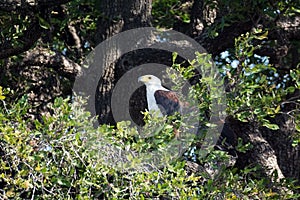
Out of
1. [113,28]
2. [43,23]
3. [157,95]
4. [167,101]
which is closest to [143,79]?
[157,95]

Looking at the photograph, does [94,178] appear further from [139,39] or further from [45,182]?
[139,39]

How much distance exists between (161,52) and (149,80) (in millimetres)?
271

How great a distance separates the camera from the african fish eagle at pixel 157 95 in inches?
241

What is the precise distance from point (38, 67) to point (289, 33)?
7.79ft

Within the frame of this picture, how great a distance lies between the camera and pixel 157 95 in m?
6.29

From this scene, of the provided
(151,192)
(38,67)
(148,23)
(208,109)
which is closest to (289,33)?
(148,23)

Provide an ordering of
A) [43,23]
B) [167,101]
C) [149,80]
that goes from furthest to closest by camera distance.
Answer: [149,80]
[167,101]
[43,23]

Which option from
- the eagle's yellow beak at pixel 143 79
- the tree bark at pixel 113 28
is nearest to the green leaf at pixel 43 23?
the tree bark at pixel 113 28

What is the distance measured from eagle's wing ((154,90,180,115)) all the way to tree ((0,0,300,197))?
226mm

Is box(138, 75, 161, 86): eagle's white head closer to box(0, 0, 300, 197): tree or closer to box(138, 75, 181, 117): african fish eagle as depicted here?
box(138, 75, 181, 117): african fish eagle

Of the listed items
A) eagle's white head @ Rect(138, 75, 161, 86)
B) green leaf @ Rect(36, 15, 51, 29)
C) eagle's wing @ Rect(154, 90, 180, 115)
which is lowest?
eagle's wing @ Rect(154, 90, 180, 115)

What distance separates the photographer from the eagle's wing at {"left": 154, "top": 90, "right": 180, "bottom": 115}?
5.92m

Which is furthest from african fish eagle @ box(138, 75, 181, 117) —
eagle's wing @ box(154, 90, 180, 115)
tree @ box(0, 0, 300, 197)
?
tree @ box(0, 0, 300, 197)

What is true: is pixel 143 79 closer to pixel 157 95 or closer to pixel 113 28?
pixel 157 95
